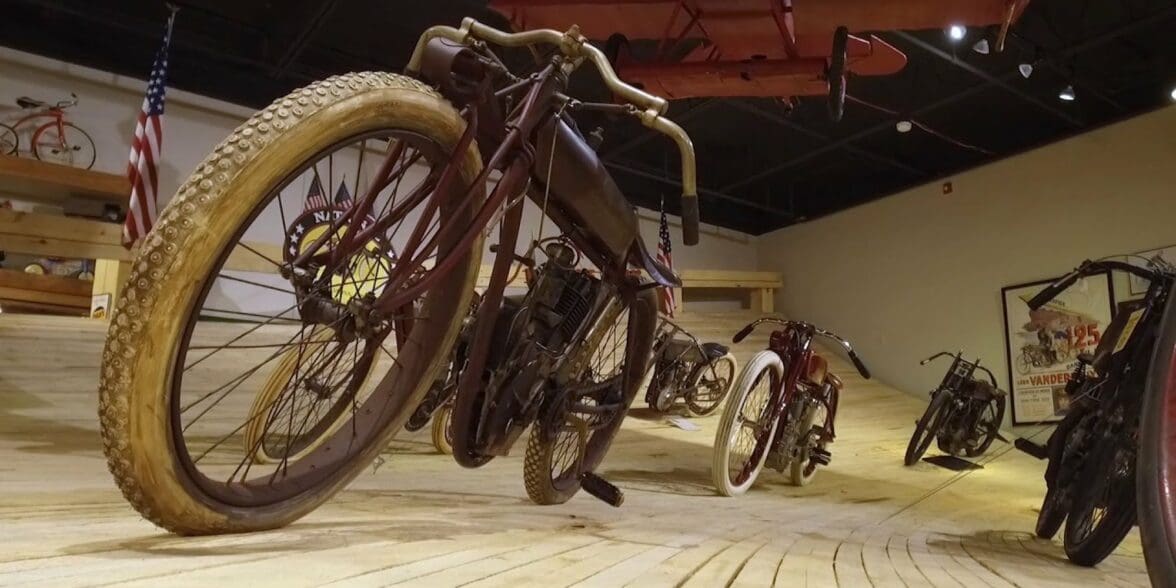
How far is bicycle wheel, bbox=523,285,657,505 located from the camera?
210cm

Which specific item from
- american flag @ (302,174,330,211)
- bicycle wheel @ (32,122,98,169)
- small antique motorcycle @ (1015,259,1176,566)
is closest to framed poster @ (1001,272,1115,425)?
small antique motorcycle @ (1015,259,1176,566)

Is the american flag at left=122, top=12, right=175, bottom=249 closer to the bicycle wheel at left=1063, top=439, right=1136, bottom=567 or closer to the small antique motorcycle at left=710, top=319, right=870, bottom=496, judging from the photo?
the small antique motorcycle at left=710, top=319, right=870, bottom=496

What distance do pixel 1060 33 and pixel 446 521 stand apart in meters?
6.87

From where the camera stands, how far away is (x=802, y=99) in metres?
7.53

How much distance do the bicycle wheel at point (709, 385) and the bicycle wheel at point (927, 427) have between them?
1.49 meters

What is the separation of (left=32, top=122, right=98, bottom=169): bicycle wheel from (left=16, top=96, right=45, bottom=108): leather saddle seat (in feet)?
0.58

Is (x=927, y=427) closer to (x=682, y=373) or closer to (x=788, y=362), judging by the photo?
(x=682, y=373)

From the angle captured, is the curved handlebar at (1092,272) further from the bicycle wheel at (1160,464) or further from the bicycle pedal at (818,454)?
the bicycle wheel at (1160,464)

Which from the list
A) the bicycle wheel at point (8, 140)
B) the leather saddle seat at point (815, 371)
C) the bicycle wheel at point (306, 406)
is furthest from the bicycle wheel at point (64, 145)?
the leather saddle seat at point (815, 371)

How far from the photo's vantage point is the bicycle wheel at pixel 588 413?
2100mm

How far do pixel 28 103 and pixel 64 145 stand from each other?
1.28 feet

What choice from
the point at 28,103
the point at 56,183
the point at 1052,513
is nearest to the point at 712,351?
the point at 1052,513

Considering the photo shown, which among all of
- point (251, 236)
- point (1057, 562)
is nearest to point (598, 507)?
point (1057, 562)

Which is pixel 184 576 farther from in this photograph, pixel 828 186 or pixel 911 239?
pixel 828 186
